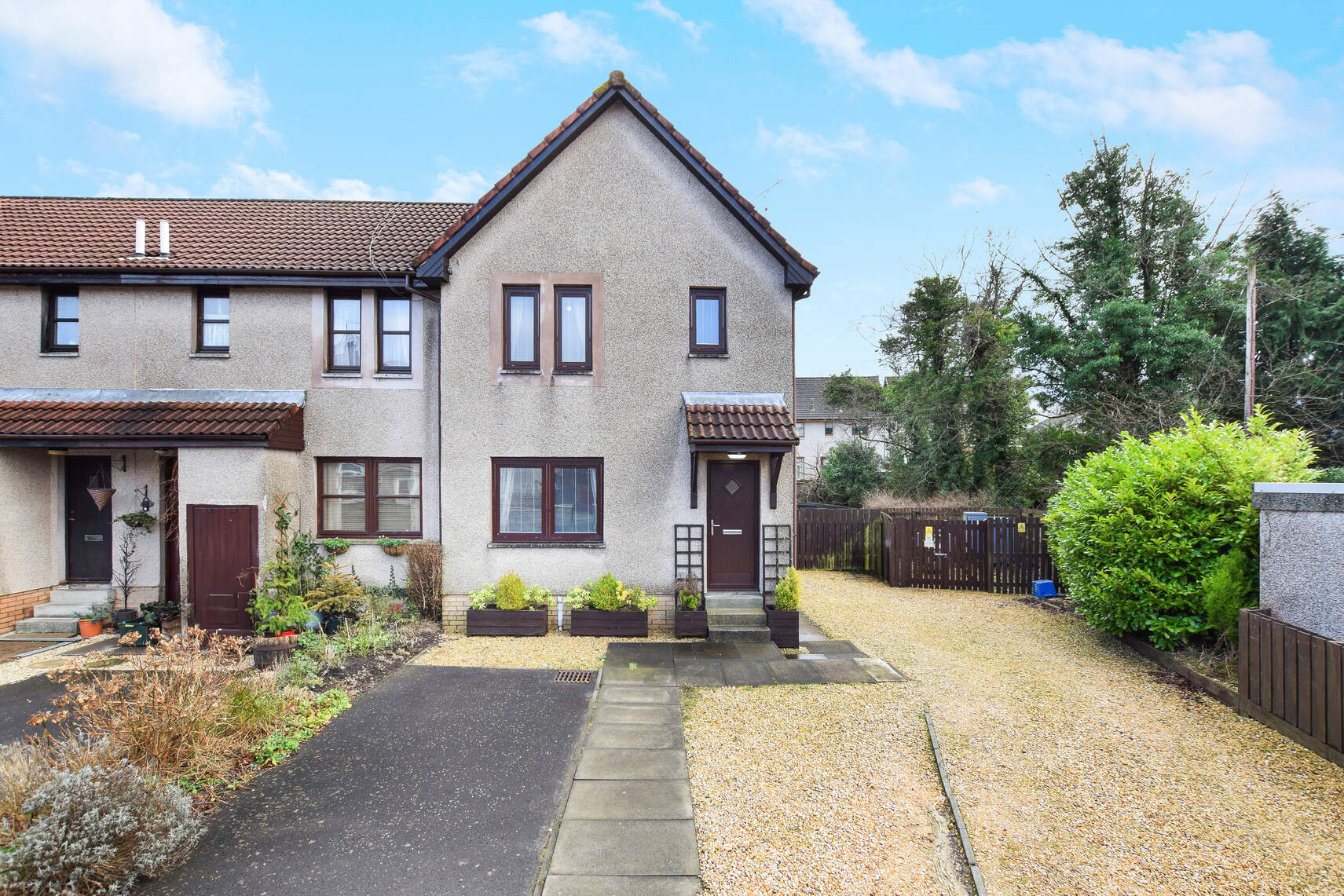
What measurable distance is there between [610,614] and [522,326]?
5315 mm

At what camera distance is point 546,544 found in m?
9.77

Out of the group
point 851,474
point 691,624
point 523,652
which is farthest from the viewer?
point 851,474

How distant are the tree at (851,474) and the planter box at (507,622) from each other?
16.3 metres

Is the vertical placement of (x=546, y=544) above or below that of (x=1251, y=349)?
below

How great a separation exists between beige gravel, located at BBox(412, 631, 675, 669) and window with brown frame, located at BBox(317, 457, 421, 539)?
2413mm

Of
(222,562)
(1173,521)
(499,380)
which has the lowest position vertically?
(222,562)

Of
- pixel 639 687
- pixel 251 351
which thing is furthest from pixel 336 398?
pixel 639 687

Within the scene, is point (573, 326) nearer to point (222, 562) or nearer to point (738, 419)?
point (738, 419)

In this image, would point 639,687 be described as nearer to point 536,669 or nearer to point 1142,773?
point 536,669

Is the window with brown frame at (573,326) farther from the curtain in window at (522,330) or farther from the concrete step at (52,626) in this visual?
the concrete step at (52,626)

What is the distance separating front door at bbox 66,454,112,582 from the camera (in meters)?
9.99

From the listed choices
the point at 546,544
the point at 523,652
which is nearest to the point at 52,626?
the point at 523,652

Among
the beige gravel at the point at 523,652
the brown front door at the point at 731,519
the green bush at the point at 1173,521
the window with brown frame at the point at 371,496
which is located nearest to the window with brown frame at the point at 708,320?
the brown front door at the point at 731,519

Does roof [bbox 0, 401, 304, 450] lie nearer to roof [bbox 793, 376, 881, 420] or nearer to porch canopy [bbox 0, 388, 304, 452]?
porch canopy [bbox 0, 388, 304, 452]
